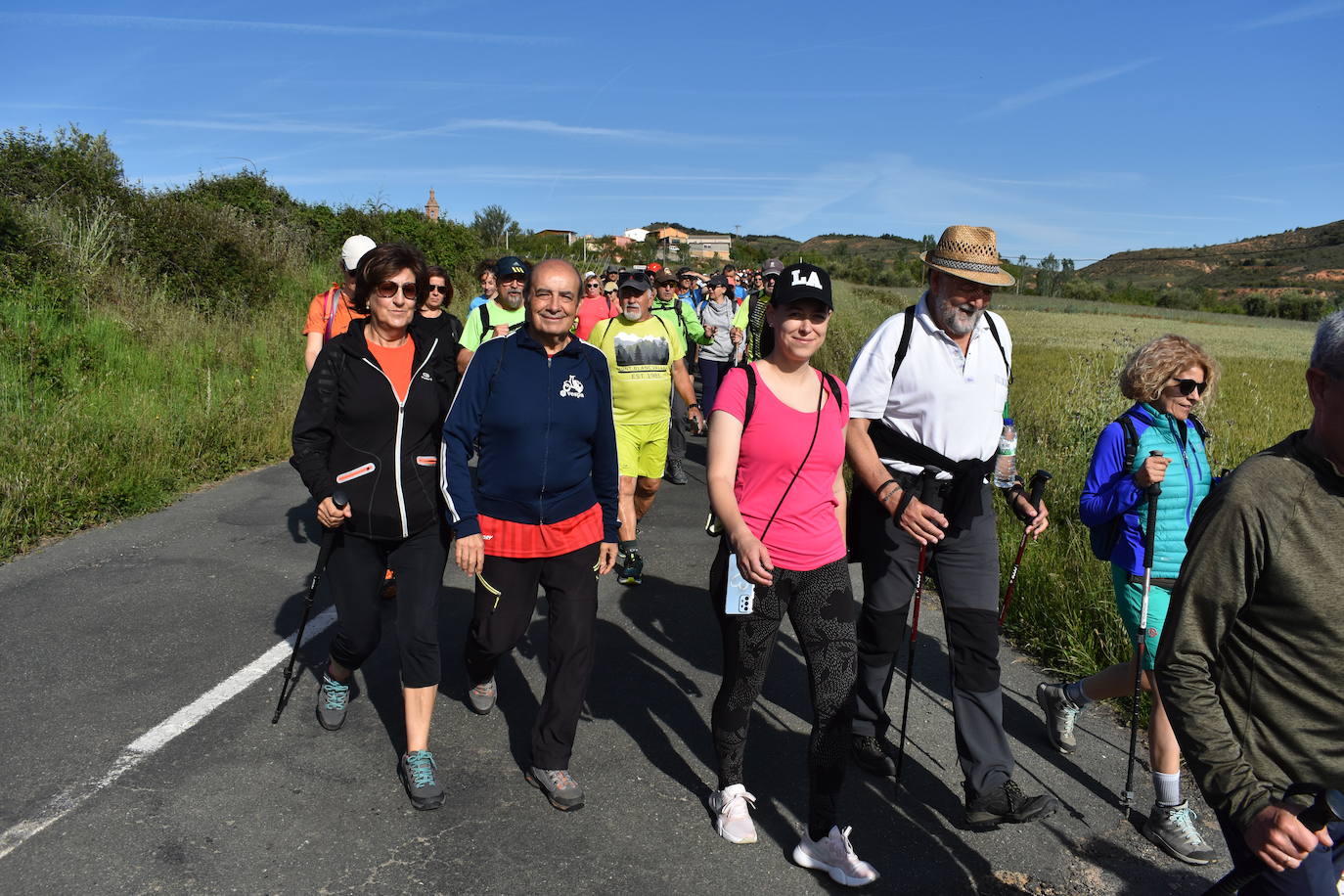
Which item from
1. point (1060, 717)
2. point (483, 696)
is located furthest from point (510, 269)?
point (1060, 717)

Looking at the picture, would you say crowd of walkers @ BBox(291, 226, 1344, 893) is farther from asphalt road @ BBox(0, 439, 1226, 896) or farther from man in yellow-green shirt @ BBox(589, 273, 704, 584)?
man in yellow-green shirt @ BBox(589, 273, 704, 584)

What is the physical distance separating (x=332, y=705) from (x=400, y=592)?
785mm

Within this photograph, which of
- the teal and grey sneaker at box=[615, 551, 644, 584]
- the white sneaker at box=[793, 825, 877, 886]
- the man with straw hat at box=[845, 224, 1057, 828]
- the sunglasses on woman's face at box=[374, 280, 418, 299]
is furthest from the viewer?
the teal and grey sneaker at box=[615, 551, 644, 584]

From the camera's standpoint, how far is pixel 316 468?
3844 millimetres

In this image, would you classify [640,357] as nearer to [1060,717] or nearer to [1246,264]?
[1060,717]

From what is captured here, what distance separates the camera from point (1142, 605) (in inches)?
145

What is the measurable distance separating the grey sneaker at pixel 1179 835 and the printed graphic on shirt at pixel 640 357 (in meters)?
4.22

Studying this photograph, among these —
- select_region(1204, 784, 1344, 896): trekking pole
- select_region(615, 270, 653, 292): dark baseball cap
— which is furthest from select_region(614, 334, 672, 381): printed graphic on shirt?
select_region(1204, 784, 1344, 896): trekking pole

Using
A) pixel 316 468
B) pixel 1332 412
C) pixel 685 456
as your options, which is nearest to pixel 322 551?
pixel 316 468

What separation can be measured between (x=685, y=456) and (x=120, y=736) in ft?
25.9

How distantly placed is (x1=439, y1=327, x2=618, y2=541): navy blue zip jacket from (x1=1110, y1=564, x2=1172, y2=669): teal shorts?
2.14m

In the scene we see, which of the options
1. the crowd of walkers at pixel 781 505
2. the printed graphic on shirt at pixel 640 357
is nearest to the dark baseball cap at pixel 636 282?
the printed graphic on shirt at pixel 640 357

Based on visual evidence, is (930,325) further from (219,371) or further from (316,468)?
(219,371)

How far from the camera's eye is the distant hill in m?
104
